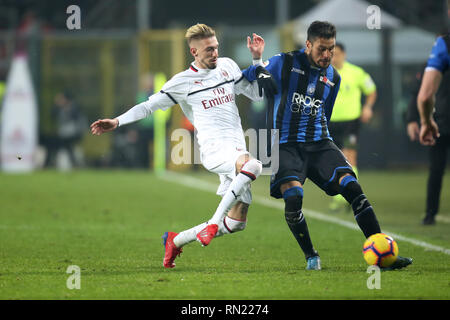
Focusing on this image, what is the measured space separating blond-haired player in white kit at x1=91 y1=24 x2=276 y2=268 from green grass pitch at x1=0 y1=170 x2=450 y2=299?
0.36 metres

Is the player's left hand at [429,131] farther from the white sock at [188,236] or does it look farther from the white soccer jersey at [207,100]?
the white sock at [188,236]

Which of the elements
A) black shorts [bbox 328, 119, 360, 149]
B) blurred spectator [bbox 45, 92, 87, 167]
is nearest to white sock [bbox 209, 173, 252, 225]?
black shorts [bbox 328, 119, 360, 149]

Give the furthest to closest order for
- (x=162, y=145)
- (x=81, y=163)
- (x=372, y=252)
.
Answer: (x=81, y=163)
(x=162, y=145)
(x=372, y=252)

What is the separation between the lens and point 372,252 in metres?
6.73

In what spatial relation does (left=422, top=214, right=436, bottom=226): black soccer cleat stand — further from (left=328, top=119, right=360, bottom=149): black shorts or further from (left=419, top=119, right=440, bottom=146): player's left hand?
(left=419, top=119, right=440, bottom=146): player's left hand

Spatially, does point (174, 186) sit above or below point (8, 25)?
below

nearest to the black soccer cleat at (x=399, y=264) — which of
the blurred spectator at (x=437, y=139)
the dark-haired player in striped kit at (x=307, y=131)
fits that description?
the dark-haired player in striped kit at (x=307, y=131)

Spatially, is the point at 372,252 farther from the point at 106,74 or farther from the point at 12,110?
the point at 106,74

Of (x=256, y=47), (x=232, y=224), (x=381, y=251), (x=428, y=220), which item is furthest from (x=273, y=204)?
(x=381, y=251)

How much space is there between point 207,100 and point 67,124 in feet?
52.5

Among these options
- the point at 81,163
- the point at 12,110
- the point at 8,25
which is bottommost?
the point at 81,163

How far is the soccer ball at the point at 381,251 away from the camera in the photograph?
6.70 meters
